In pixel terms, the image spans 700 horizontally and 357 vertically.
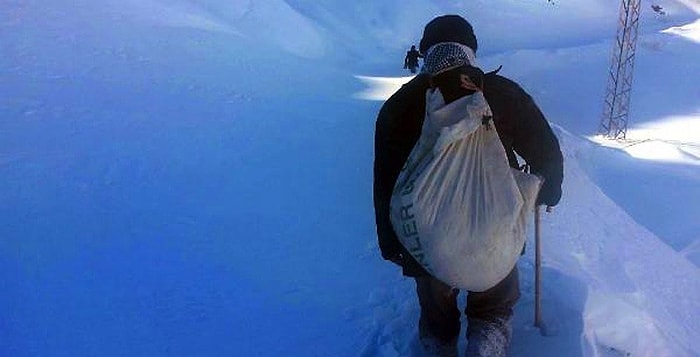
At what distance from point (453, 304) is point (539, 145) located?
2.38 feet

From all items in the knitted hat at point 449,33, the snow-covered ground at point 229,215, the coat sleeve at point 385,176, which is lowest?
the snow-covered ground at point 229,215

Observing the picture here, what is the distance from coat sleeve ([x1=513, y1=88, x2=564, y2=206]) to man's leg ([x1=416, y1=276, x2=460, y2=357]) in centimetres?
53

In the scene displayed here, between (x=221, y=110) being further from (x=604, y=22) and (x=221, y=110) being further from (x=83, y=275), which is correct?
(x=604, y=22)

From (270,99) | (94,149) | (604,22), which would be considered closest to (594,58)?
(604,22)

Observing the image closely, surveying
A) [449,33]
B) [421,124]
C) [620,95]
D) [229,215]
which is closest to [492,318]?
[421,124]

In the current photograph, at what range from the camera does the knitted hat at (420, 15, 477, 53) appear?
7.31ft

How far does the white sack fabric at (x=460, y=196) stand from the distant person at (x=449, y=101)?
9 cm

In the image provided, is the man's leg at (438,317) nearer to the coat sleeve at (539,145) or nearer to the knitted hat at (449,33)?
the coat sleeve at (539,145)

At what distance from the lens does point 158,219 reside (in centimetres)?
483

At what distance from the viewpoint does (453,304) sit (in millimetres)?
2553

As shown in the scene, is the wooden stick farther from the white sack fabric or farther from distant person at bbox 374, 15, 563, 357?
the white sack fabric

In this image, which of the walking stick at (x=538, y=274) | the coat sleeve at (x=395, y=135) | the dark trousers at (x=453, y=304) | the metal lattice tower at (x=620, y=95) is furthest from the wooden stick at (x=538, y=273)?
the metal lattice tower at (x=620, y=95)

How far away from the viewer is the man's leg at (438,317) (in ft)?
8.11

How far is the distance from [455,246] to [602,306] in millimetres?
1318
